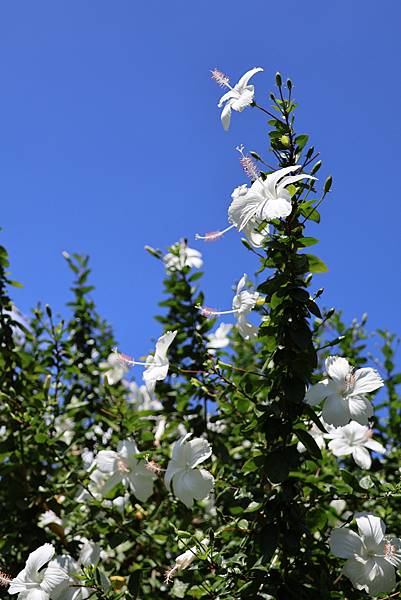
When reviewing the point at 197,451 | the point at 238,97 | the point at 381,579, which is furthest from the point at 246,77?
the point at 381,579

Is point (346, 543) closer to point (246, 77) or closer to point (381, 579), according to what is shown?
point (381, 579)

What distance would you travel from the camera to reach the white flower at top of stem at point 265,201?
177cm

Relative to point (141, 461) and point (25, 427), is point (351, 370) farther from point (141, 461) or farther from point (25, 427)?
point (25, 427)

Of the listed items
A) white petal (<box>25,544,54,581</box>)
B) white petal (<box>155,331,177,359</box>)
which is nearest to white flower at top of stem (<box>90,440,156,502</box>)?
white petal (<box>25,544,54,581</box>)

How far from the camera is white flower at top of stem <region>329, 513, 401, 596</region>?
6.01 ft

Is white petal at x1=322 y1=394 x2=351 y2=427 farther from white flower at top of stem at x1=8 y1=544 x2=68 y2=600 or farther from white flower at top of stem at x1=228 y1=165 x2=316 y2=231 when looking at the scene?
white flower at top of stem at x1=8 y1=544 x2=68 y2=600

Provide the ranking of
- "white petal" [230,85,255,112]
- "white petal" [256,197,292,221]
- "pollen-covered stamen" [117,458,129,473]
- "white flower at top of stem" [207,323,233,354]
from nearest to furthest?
"white petal" [256,197,292,221], "white petal" [230,85,255,112], "pollen-covered stamen" [117,458,129,473], "white flower at top of stem" [207,323,233,354]

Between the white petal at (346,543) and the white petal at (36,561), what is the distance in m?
0.85

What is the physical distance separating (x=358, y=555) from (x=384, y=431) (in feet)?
4.85

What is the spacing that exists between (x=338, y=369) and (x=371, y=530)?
431 mm

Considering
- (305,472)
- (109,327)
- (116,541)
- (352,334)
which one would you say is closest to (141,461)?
(116,541)

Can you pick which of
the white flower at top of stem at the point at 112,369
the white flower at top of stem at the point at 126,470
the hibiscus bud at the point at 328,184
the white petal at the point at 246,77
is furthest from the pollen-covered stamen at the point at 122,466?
the white petal at the point at 246,77

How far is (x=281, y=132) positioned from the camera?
78.9 inches

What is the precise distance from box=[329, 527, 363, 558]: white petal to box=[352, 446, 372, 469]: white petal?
0.37 m
